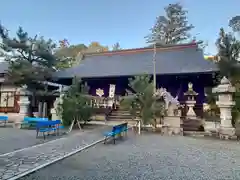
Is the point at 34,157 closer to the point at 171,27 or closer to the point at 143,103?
the point at 143,103

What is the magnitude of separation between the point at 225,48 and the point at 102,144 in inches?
433

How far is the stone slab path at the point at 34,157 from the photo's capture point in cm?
389

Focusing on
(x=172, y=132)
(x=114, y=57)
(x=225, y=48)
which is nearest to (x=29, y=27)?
(x=114, y=57)

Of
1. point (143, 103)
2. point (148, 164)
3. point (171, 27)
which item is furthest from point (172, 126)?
point (171, 27)

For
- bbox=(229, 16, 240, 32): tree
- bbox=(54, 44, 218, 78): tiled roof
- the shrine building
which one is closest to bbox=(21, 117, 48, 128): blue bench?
the shrine building

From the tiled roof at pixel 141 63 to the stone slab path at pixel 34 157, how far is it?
8580mm

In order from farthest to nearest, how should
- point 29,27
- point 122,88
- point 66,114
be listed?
point 122,88 → point 29,27 → point 66,114

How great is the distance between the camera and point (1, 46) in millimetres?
13961

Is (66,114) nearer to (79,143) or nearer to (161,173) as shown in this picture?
(79,143)

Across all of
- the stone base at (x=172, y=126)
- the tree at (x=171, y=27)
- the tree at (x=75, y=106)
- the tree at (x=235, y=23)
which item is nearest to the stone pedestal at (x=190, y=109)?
the stone base at (x=172, y=126)

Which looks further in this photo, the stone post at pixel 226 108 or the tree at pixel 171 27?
the tree at pixel 171 27

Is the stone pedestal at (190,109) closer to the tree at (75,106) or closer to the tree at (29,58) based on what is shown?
the tree at (75,106)

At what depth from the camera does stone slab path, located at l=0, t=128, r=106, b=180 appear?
3887 millimetres

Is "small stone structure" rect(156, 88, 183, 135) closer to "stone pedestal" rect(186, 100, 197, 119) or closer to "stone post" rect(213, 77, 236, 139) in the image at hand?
"stone post" rect(213, 77, 236, 139)
